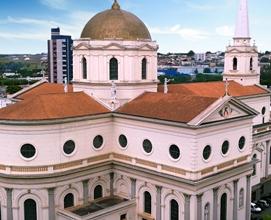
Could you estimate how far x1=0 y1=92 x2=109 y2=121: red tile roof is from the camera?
3575 centimetres

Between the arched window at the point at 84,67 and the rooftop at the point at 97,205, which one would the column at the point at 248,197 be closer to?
the rooftop at the point at 97,205

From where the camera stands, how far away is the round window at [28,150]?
3572 cm

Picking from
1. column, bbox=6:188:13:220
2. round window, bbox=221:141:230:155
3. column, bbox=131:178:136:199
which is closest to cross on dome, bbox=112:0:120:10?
column, bbox=131:178:136:199

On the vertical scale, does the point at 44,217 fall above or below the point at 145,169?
below

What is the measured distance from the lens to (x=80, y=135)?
37.8 meters

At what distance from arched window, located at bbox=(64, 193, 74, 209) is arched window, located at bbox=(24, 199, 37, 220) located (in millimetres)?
2615

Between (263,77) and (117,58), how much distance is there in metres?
109

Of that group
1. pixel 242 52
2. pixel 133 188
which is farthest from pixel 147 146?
pixel 242 52

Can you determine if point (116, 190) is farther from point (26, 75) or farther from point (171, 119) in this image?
point (26, 75)

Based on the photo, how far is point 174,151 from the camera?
3550 centimetres

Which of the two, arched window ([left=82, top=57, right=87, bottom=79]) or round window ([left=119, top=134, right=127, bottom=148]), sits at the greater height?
arched window ([left=82, top=57, right=87, bottom=79])

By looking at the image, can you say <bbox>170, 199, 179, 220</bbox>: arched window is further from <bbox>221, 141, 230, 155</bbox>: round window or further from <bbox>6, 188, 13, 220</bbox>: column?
<bbox>6, 188, 13, 220</bbox>: column

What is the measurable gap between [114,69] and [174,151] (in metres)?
11.5

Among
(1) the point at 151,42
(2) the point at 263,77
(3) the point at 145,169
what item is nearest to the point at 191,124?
(3) the point at 145,169
